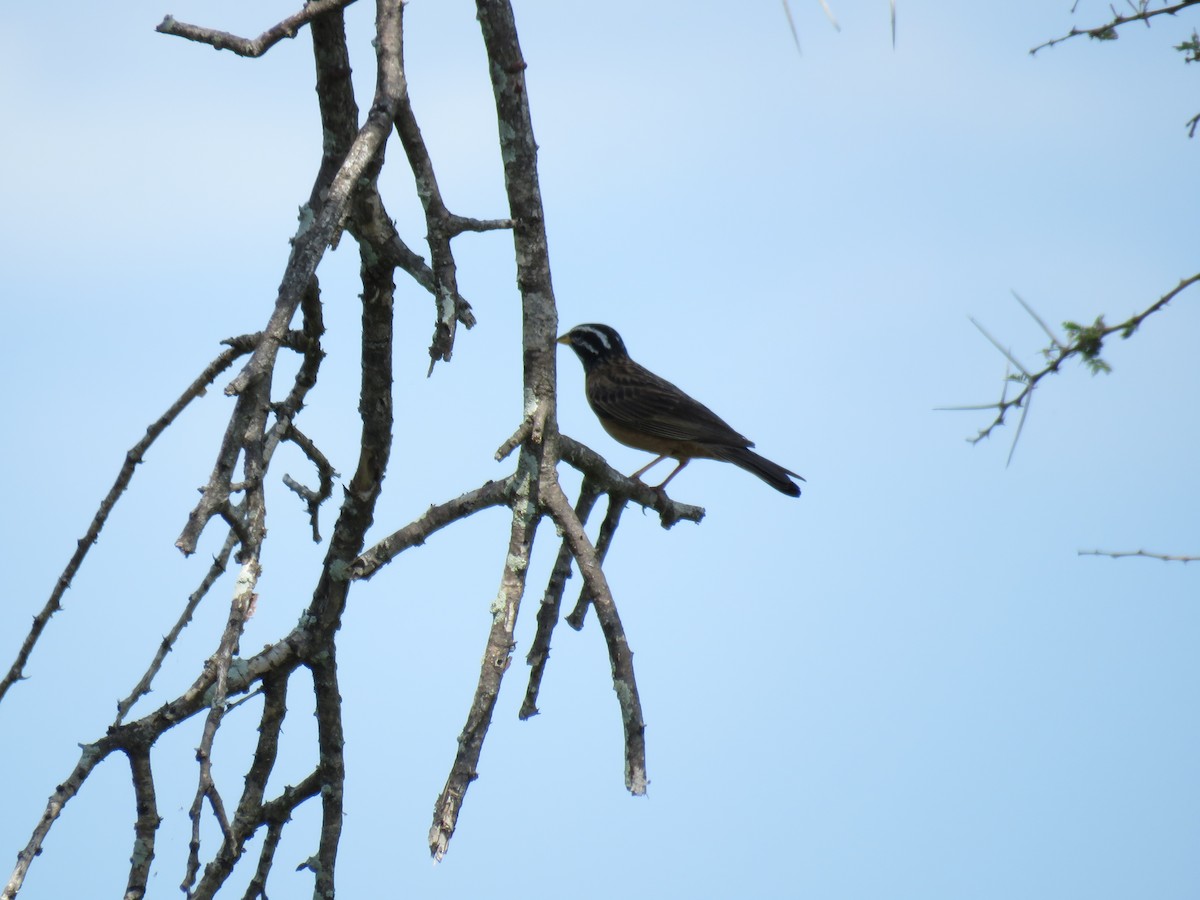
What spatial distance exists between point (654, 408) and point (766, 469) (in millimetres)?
1521

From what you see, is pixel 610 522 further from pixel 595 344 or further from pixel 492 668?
pixel 595 344

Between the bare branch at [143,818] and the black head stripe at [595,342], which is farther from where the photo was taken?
the black head stripe at [595,342]

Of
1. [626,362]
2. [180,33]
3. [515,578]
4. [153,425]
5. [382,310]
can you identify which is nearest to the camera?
[180,33]

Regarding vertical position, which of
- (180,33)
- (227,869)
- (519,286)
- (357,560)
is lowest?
(227,869)

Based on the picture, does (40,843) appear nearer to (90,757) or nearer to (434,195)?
(90,757)

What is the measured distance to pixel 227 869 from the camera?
4.48 metres

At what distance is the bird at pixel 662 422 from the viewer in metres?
9.04

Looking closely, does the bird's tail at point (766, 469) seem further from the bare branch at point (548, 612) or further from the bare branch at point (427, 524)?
the bare branch at point (427, 524)

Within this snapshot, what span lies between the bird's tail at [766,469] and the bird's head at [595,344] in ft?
9.10

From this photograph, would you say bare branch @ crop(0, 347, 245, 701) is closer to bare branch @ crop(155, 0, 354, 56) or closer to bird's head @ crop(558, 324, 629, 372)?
bare branch @ crop(155, 0, 354, 56)

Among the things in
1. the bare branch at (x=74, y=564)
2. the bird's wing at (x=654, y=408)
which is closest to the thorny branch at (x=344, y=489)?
the bare branch at (x=74, y=564)

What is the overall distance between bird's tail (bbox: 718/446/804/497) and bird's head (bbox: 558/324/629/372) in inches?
109

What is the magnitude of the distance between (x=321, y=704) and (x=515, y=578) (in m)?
1.95

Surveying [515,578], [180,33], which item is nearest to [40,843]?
[515,578]
